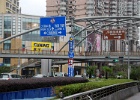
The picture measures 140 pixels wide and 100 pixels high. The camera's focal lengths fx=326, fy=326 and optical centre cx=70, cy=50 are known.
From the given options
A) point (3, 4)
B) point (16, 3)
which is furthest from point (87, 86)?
point (16, 3)

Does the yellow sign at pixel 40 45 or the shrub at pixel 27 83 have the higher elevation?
the yellow sign at pixel 40 45

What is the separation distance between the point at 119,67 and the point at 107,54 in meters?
24.1

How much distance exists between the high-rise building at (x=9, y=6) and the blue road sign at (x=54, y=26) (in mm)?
82955

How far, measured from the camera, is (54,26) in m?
36.5

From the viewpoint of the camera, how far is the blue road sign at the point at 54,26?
118ft

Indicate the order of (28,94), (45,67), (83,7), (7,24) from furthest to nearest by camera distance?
(83,7) < (7,24) < (45,67) < (28,94)

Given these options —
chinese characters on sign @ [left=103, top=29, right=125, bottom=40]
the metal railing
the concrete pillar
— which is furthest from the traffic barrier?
the concrete pillar

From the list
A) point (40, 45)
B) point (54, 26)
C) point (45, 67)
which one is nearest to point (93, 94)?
point (54, 26)

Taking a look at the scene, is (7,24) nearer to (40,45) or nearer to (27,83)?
(40,45)

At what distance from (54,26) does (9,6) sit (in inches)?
3900

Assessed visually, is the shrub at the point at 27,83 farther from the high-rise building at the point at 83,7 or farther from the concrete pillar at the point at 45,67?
the high-rise building at the point at 83,7

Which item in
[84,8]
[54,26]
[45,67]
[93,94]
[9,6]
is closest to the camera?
[93,94]

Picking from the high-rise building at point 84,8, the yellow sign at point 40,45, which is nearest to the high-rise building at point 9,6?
the high-rise building at point 84,8

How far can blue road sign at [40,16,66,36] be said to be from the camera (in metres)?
36.1
